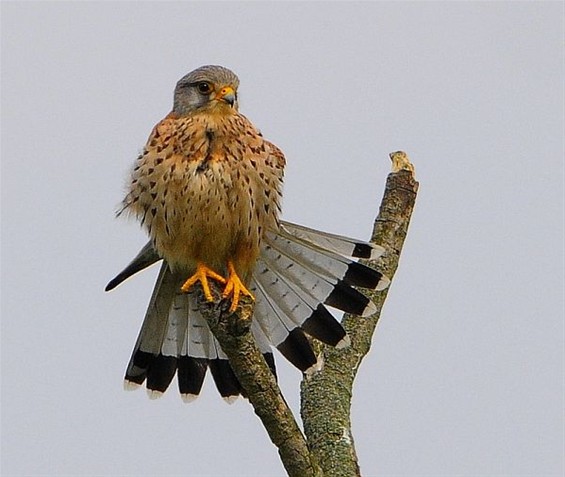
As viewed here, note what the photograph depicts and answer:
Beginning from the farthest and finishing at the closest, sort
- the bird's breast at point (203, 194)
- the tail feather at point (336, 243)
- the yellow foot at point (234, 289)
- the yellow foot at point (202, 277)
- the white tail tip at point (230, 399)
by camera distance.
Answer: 1. the white tail tip at point (230, 399)
2. the tail feather at point (336, 243)
3. the bird's breast at point (203, 194)
4. the yellow foot at point (202, 277)
5. the yellow foot at point (234, 289)

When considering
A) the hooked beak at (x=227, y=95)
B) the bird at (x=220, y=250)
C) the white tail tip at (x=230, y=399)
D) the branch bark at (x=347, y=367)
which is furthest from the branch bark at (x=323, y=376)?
the hooked beak at (x=227, y=95)

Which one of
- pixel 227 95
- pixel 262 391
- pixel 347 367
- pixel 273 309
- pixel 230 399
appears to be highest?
pixel 227 95

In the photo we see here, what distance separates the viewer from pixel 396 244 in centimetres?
443

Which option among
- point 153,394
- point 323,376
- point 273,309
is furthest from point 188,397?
point 323,376

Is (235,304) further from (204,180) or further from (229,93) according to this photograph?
(229,93)

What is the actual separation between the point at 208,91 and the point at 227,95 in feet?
0.31

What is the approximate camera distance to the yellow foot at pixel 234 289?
3330mm

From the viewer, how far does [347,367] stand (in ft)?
13.7

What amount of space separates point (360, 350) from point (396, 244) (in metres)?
0.48

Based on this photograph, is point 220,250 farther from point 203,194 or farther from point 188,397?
point 188,397

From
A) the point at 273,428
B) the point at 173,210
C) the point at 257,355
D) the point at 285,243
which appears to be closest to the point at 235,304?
the point at 257,355

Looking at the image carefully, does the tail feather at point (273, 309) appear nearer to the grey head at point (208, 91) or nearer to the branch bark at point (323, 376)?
the branch bark at point (323, 376)

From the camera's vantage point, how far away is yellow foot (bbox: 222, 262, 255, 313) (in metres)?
3.33

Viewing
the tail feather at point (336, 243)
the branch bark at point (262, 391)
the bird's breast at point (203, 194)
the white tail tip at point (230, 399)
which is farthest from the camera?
the white tail tip at point (230, 399)
